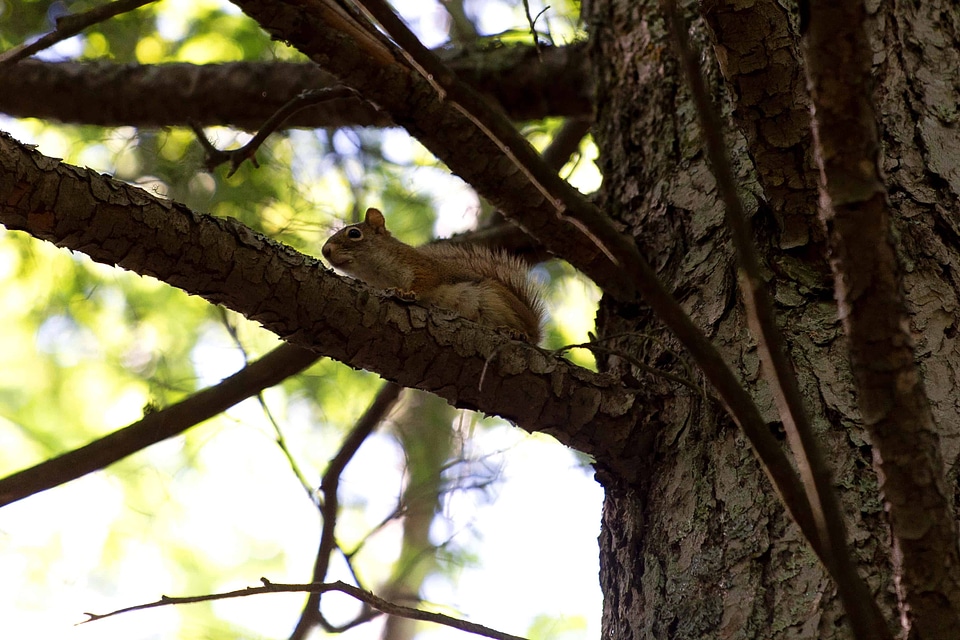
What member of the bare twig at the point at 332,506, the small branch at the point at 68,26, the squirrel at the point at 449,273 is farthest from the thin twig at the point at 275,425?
the small branch at the point at 68,26

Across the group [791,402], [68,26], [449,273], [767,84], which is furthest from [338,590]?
[449,273]

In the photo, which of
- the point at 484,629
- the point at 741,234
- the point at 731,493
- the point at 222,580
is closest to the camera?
the point at 741,234

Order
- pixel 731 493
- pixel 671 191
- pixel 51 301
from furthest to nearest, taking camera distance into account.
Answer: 1. pixel 51 301
2. pixel 671 191
3. pixel 731 493

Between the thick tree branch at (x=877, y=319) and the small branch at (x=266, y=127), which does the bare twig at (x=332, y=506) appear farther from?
the thick tree branch at (x=877, y=319)

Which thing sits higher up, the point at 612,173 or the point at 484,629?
the point at 612,173

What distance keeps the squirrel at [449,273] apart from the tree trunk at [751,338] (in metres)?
0.69

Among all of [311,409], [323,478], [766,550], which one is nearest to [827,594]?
[766,550]

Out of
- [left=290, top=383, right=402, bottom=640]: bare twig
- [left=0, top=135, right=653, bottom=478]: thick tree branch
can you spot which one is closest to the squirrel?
[left=290, top=383, right=402, bottom=640]: bare twig

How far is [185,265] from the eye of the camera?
58.7 inches

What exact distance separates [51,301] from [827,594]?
2994mm

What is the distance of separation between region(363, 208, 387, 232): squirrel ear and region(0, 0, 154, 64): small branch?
5.03 feet

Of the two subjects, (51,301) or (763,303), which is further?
(51,301)

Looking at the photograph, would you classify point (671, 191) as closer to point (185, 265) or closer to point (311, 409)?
point (185, 265)

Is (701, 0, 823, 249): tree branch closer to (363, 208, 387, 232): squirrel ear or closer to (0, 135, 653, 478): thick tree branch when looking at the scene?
(0, 135, 653, 478): thick tree branch
